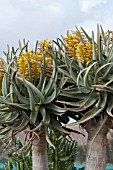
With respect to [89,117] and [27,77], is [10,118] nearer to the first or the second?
[27,77]

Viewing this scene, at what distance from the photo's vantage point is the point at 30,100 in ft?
9.52

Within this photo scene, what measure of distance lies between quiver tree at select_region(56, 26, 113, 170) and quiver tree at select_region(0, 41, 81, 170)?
0.32ft

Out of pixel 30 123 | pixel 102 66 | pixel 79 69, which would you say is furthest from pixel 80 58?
pixel 30 123

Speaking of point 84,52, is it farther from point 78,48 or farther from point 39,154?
point 39,154

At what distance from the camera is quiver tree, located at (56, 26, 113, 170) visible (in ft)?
9.14

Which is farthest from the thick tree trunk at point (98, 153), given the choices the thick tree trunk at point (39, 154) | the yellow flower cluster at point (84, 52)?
the yellow flower cluster at point (84, 52)

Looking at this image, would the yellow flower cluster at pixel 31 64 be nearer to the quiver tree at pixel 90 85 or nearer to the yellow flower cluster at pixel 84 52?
the quiver tree at pixel 90 85

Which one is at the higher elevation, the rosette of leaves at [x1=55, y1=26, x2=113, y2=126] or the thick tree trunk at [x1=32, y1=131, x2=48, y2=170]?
the rosette of leaves at [x1=55, y1=26, x2=113, y2=126]

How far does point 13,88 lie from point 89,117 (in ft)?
2.03

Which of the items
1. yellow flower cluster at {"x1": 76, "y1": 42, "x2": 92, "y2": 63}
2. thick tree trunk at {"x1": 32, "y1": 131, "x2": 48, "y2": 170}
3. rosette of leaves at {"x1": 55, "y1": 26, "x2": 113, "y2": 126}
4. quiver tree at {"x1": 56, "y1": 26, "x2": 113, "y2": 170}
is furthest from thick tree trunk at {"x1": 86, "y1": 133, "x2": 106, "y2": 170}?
yellow flower cluster at {"x1": 76, "y1": 42, "x2": 92, "y2": 63}

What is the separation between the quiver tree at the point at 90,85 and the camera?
2.79m

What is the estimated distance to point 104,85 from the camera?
2697 mm

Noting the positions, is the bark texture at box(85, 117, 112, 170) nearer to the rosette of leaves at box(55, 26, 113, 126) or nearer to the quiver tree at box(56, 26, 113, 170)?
the quiver tree at box(56, 26, 113, 170)

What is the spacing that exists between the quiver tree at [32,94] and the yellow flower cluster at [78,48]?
0.45ft
